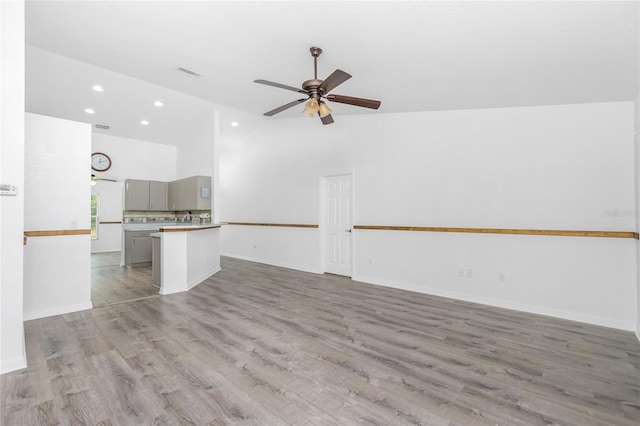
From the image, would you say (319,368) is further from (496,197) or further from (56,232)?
(56,232)

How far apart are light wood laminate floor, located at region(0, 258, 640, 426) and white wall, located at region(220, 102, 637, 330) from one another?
0.51 meters

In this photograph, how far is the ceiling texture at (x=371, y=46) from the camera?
2.24 m

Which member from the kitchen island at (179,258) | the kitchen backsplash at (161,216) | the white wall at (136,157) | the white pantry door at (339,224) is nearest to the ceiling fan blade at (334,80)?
the white pantry door at (339,224)

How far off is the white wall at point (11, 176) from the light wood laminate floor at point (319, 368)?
29cm

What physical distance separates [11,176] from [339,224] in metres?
4.72

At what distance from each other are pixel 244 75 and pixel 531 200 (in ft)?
13.5

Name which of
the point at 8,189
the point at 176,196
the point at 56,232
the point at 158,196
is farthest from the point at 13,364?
the point at 158,196

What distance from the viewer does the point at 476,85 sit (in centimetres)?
341

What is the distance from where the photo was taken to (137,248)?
268 inches

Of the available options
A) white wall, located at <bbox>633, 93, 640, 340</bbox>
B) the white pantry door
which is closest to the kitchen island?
the white pantry door

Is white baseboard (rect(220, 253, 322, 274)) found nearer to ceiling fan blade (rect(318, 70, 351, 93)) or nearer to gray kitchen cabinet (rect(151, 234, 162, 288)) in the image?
gray kitchen cabinet (rect(151, 234, 162, 288))

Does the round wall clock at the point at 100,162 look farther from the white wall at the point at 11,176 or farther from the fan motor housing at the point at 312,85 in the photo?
the fan motor housing at the point at 312,85

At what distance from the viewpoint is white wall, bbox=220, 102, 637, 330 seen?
3416 mm

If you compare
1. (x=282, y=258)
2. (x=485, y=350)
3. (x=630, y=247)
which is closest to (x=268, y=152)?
(x=282, y=258)
